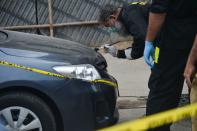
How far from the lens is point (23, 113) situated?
475 cm

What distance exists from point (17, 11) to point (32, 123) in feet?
21.4

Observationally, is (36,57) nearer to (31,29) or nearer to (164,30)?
(164,30)

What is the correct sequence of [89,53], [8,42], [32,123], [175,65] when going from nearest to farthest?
[175,65], [32,123], [8,42], [89,53]

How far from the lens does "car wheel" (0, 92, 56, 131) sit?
4.72 metres

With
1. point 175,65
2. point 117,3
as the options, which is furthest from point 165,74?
point 117,3

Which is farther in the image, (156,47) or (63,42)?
(63,42)

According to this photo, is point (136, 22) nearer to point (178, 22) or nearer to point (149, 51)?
point (149, 51)

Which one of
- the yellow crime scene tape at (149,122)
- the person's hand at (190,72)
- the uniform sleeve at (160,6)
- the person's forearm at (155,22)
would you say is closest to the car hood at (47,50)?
the person's forearm at (155,22)

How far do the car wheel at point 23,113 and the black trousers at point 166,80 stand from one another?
35.5 inches

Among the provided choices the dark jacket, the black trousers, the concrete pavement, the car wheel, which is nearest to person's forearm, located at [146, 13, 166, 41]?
the black trousers

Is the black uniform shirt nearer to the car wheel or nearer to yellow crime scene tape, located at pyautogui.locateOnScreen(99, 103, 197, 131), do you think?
the car wheel

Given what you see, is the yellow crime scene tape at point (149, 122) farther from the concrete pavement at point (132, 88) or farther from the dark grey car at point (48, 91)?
the concrete pavement at point (132, 88)

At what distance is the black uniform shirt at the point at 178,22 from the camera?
418 cm

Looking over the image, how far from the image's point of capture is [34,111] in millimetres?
4773
